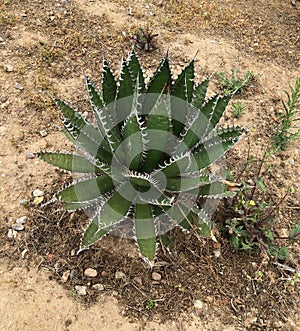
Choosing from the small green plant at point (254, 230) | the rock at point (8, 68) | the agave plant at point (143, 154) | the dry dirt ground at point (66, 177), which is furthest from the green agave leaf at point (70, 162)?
the rock at point (8, 68)

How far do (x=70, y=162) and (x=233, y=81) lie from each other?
2022 millimetres

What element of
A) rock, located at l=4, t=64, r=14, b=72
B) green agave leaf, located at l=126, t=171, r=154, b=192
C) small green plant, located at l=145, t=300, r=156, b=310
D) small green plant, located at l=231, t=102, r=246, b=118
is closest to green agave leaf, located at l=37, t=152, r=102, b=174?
green agave leaf, located at l=126, t=171, r=154, b=192

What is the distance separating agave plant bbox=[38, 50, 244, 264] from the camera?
2.08 m

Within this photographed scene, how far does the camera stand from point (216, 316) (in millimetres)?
2357

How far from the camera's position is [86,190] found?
2178 mm

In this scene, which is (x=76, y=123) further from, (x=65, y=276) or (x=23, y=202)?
(x=65, y=276)

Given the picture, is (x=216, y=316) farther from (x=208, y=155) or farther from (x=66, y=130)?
(x=66, y=130)

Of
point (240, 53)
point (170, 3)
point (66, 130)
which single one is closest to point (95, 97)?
point (66, 130)

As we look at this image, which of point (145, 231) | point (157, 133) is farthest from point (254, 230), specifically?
point (157, 133)

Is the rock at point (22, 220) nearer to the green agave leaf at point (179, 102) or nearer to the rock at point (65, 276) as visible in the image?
the rock at point (65, 276)

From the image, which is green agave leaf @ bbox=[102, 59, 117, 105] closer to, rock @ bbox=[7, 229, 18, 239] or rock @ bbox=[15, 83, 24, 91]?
rock @ bbox=[7, 229, 18, 239]

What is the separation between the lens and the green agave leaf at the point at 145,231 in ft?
6.95

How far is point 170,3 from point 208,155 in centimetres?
291

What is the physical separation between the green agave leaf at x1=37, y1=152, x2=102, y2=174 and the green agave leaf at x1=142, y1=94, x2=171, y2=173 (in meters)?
0.31
